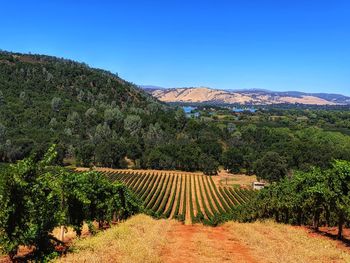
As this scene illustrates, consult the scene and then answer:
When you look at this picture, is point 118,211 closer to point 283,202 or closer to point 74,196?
point 74,196

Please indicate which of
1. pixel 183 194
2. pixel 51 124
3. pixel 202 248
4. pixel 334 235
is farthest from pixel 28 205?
pixel 51 124

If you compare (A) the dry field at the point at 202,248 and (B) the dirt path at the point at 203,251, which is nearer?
(A) the dry field at the point at 202,248

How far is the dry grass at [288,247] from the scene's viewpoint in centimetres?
2177

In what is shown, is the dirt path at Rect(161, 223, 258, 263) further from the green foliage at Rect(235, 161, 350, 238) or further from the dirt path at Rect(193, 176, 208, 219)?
the dirt path at Rect(193, 176, 208, 219)

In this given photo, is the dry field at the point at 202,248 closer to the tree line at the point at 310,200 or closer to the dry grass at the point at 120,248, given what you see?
the dry grass at the point at 120,248

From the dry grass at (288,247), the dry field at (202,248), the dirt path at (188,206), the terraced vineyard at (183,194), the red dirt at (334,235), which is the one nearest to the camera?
the dry field at (202,248)

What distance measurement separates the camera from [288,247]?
82.6 ft

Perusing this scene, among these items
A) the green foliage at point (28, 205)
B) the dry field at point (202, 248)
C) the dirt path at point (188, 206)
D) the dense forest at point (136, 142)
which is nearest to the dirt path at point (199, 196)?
the dirt path at point (188, 206)

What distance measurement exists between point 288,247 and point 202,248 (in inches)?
242

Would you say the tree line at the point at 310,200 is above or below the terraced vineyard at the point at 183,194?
above

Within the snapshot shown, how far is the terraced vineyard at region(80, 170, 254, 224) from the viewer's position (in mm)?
80200

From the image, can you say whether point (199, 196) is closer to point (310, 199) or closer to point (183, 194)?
point (183, 194)

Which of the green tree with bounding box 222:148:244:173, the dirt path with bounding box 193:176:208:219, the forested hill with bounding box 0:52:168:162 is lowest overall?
the dirt path with bounding box 193:176:208:219

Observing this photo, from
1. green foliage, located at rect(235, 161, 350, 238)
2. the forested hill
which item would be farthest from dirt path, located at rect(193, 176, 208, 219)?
the forested hill
